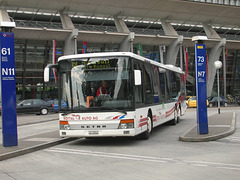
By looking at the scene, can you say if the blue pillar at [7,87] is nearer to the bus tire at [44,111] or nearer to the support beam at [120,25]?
the bus tire at [44,111]

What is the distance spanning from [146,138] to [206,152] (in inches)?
125

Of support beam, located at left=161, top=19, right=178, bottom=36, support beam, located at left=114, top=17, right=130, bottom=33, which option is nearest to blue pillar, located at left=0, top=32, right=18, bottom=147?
support beam, located at left=114, top=17, right=130, bottom=33

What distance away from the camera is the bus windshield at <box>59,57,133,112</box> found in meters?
10.4

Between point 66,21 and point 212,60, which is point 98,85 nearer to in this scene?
point 66,21

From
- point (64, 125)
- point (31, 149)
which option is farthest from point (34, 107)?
point (31, 149)

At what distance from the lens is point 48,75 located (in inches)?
416

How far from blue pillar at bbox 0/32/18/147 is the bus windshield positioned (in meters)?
1.67

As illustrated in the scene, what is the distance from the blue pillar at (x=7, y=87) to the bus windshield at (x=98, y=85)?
1.67 meters

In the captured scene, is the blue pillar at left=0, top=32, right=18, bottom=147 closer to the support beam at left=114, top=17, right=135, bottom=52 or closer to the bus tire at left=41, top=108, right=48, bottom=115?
the bus tire at left=41, top=108, right=48, bottom=115

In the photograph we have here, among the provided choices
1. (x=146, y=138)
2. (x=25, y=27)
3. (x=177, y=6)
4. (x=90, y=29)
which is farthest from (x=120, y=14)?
(x=146, y=138)

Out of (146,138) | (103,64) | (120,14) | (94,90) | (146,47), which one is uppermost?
(120,14)

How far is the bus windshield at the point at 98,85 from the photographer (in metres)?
10.4

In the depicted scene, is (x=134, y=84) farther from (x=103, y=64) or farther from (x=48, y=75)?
(x=48, y=75)

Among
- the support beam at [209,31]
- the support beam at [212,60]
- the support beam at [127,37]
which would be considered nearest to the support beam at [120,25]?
the support beam at [127,37]
